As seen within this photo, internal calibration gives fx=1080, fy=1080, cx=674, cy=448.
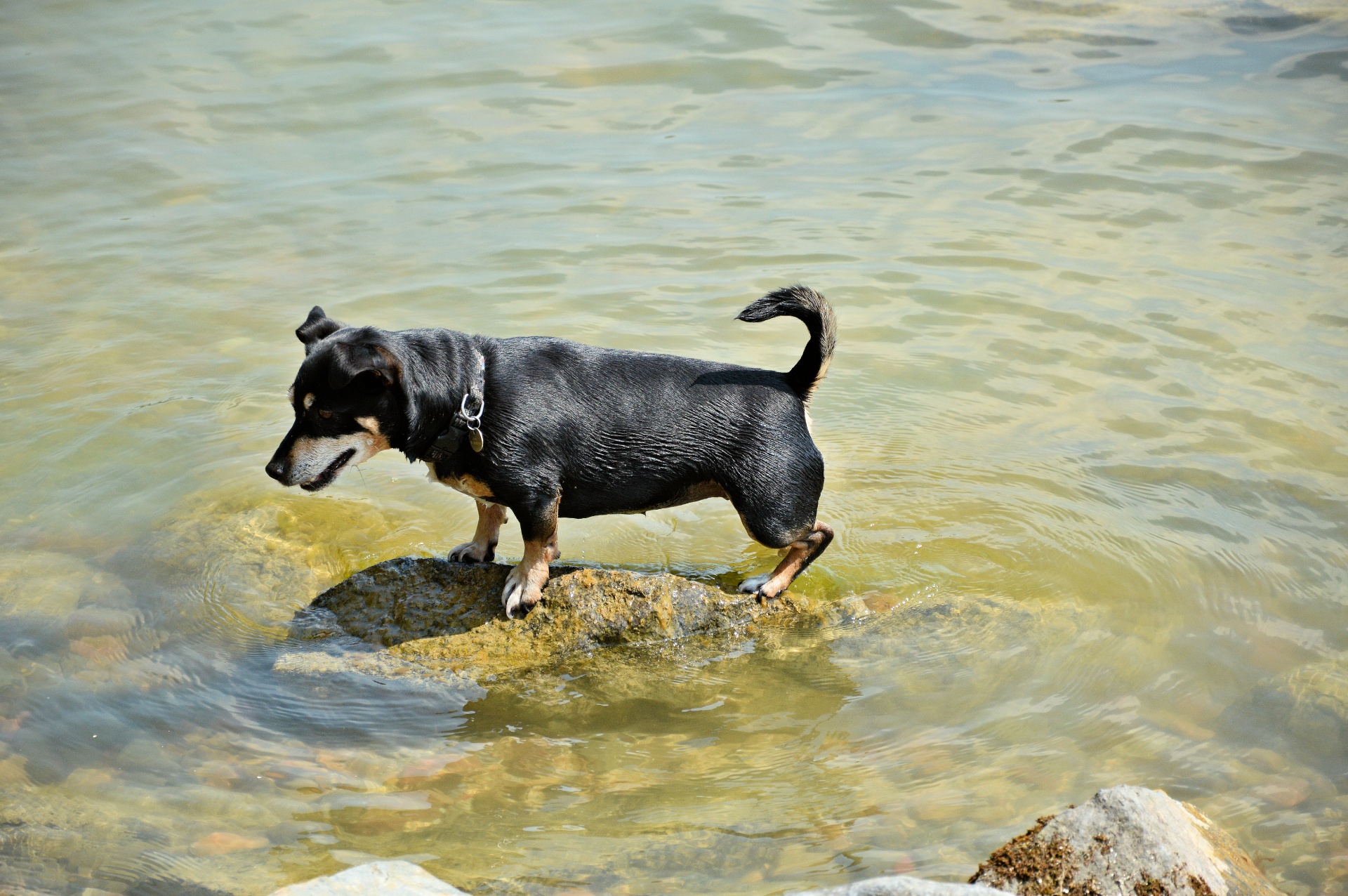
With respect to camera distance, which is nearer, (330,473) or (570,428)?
(330,473)

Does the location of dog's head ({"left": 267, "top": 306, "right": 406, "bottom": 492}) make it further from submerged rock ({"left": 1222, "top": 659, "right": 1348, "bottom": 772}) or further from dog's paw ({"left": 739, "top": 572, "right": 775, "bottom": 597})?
submerged rock ({"left": 1222, "top": 659, "right": 1348, "bottom": 772})

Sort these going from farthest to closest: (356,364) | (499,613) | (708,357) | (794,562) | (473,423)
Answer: (708,357), (794,562), (499,613), (473,423), (356,364)

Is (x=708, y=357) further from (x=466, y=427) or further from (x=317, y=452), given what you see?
(x=317, y=452)

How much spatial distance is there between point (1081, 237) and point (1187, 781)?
19.9ft

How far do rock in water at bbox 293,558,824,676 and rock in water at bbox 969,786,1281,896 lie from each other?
5.95 feet

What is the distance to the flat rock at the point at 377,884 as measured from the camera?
296 cm

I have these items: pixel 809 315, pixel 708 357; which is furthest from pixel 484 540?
pixel 708 357

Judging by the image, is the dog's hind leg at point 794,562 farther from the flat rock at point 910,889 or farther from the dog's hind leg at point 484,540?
the flat rock at point 910,889

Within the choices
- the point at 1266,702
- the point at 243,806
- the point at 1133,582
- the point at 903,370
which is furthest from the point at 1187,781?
the point at 903,370

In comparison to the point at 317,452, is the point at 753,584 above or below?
below

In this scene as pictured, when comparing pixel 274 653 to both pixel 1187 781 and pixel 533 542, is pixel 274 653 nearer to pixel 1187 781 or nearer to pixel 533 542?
pixel 533 542

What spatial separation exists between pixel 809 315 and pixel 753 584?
127cm

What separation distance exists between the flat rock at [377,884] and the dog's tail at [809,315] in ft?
7.79

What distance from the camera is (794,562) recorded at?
16.0ft
